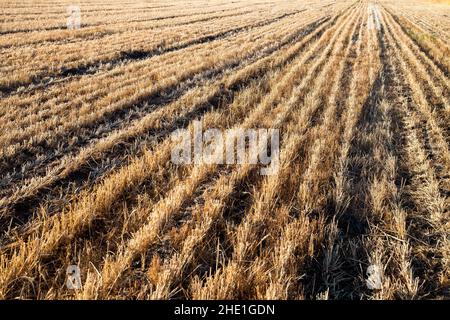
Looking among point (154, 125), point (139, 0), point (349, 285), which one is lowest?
point (349, 285)

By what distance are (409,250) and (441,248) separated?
1.27 ft

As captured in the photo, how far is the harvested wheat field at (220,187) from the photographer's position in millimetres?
3223

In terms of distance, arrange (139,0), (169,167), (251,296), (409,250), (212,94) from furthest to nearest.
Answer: (139,0) → (212,94) → (169,167) → (409,250) → (251,296)

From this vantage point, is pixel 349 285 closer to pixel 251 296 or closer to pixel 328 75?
pixel 251 296

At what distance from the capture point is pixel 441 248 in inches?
148

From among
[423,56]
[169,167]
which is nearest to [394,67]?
[423,56]

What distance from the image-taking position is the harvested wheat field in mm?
3223

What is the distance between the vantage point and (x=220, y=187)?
4609 mm

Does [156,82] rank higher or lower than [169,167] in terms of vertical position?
higher

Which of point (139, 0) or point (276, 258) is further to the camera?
point (139, 0)

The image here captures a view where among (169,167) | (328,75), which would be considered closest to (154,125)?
(169,167)

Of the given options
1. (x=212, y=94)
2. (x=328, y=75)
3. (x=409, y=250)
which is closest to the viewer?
(x=409, y=250)

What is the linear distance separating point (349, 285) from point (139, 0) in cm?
4415

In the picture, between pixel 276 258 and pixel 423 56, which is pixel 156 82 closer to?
pixel 276 258
